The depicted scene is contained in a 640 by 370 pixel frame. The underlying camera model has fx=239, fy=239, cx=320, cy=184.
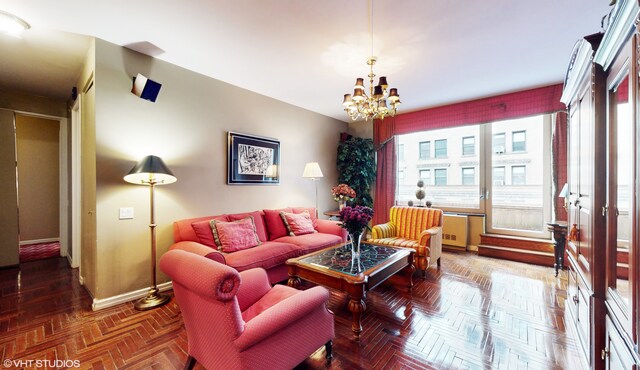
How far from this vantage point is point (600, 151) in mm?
1435

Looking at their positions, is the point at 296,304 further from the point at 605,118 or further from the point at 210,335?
the point at 605,118

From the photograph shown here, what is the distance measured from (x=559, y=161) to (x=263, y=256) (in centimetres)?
455

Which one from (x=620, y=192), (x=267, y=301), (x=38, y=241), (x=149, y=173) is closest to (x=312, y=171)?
(x=149, y=173)

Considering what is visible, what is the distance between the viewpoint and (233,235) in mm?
2871

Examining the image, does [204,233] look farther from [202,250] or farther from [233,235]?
[202,250]

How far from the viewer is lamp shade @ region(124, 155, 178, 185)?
7.80 feet

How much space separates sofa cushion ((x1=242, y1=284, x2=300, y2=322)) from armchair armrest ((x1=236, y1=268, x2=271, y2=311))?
0.12 ft

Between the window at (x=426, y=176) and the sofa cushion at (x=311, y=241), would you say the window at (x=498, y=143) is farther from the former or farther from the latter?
the sofa cushion at (x=311, y=241)

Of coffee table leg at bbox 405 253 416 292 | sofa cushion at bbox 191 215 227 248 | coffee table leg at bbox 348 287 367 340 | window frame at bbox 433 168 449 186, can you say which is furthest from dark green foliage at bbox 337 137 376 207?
coffee table leg at bbox 348 287 367 340

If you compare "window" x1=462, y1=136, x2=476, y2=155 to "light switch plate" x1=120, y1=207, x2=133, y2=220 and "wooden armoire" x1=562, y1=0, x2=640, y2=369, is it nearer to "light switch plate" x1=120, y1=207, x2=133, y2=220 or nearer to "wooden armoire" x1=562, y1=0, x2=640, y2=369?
"wooden armoire" x1=562, y1=0, x2=640, y2=369

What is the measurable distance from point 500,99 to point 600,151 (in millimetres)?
3175

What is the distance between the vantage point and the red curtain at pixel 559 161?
359 centimetres

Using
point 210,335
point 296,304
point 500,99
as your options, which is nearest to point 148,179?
point 210,335

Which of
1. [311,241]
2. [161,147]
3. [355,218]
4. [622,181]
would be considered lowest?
[311,241]
